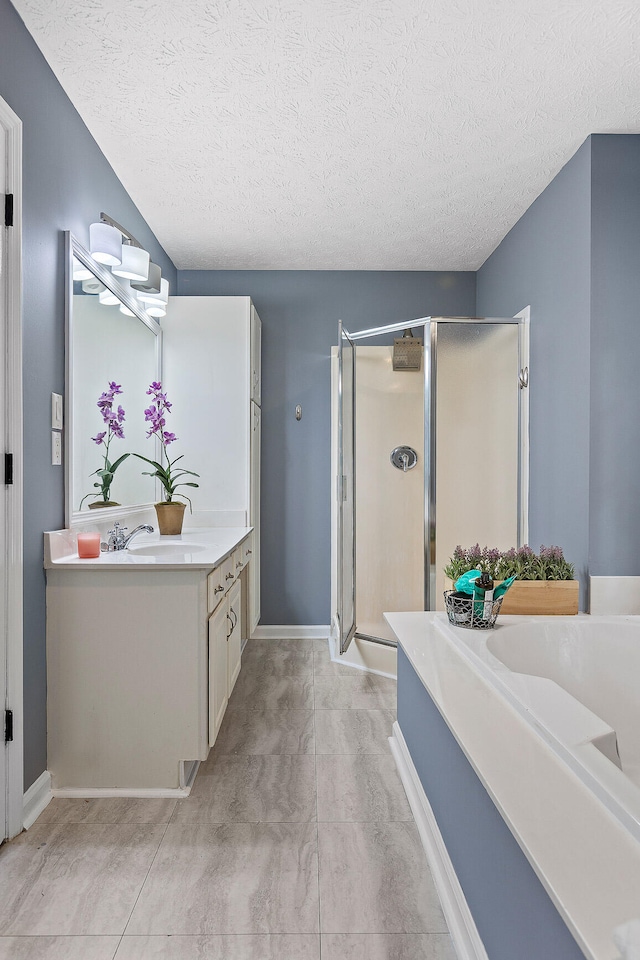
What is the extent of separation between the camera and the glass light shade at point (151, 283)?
286 cm

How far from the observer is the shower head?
3.63 meters

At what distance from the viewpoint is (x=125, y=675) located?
6.79ft

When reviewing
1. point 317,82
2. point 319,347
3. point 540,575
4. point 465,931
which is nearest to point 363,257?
point 319,347

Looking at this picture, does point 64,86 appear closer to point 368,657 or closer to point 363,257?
point 363,257

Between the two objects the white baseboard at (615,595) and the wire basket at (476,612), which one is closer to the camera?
the wire basket at (476,612)

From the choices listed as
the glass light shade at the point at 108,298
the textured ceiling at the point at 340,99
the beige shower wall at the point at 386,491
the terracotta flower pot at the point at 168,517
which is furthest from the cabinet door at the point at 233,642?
the textured ceiling at the point at 340,99

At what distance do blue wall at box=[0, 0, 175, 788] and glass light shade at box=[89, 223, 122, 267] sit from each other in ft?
0.31

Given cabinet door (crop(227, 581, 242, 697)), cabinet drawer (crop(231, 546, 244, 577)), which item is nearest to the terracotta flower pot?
cabinet drawer (crop(231, 546, 244, 577))

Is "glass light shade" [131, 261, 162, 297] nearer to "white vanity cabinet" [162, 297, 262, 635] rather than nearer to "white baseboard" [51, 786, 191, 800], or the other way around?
"white vanity cabinet" [162, 297, 262, 635]

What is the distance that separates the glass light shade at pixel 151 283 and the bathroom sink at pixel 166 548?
124cm

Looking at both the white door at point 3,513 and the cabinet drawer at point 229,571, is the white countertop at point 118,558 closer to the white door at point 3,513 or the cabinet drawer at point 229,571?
the cabinet drawer at point 229,571

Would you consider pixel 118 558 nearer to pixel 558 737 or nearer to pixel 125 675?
pixel 125 675

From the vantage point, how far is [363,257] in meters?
3.85

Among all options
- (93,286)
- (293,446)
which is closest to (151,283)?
(93,286)
